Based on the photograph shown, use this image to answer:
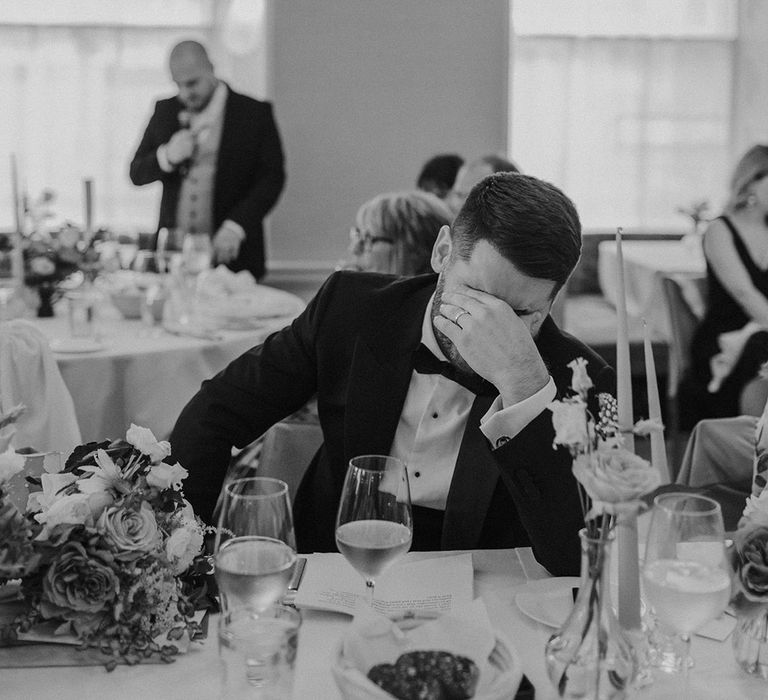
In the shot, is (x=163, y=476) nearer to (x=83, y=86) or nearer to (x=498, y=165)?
(x=498, y=165)

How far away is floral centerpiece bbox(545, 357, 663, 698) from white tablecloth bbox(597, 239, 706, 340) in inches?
144

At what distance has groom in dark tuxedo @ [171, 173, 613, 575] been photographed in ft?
5.07

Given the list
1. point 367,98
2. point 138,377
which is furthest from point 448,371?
point 367,98

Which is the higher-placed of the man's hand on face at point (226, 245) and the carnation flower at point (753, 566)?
the man's hand on face at point (226, 245)

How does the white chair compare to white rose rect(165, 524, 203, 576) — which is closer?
white rose rect(165, 524, 203, 576)

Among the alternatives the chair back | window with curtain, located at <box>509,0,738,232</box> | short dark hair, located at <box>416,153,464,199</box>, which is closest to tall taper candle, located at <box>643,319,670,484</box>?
the chair back

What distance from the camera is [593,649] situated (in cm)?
105

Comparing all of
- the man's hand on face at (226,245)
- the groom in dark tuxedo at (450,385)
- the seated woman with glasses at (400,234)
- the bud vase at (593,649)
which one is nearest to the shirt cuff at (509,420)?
the groom in dark tuxedo at (450,385)

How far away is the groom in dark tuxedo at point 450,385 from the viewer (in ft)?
5.07

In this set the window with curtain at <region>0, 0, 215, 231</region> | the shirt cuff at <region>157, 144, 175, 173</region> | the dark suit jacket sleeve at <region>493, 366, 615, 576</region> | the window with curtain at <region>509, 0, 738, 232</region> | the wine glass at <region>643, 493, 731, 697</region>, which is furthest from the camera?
the window with curtain at <region>509, 0, 738, 232</region>

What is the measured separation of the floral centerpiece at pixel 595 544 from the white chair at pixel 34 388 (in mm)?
1759

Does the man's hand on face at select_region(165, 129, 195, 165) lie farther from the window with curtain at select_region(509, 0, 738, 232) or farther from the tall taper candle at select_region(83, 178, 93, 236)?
the window with curtain at select_region(509, 0, 738, 232)

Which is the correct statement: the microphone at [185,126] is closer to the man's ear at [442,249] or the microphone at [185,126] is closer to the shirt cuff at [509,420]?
the man's ear at [442,249]

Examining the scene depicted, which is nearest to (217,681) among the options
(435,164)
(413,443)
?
(413,443)
